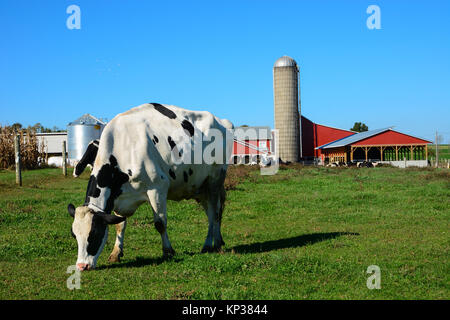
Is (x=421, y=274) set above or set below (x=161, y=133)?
below

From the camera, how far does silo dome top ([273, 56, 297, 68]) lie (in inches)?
2281

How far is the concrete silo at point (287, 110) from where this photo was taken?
186ft

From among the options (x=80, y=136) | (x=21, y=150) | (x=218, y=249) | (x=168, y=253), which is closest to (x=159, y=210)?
(x=168, y=253)

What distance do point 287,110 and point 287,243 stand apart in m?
48.2

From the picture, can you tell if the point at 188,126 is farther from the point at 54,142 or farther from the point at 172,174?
the point at 54,142

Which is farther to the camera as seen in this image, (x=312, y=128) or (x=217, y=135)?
(x=312, y=128)

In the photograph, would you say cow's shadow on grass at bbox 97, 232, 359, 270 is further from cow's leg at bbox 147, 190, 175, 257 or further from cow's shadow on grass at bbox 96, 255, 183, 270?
cow's leg at bbox 147, 190, 175, 257

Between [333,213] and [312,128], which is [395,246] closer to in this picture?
[333,213]

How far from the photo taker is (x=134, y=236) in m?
10.6

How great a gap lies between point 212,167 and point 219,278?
10.4ft

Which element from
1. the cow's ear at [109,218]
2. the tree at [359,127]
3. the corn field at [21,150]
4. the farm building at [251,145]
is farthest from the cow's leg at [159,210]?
the tree at [359,127]

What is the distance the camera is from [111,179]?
7.45m

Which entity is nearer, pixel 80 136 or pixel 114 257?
pixel 114 257
